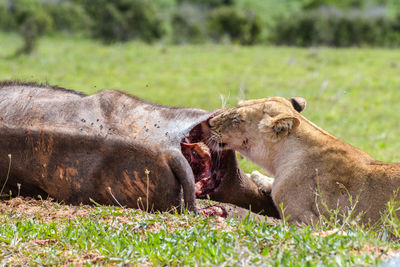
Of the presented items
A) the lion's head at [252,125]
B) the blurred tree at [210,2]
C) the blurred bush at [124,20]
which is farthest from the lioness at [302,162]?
the blurred tree at [210,2]

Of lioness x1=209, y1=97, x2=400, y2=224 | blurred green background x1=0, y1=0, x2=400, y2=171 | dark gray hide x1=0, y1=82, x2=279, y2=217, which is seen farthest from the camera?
blurred green background x1=0, y1=0, x2=400, y2=171

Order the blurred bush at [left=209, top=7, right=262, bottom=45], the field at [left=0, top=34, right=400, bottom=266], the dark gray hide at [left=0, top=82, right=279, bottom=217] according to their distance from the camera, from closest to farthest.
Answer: the field at [left=0, top=34, right=400, bottom=266] < the dark gray hide at [left=0, top=82, right=279, bottom=217] < the blurred bush at [left=209, top=7, right=262, bottom=45]

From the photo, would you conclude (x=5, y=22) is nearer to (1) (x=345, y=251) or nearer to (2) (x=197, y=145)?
(2) (x=197, y=145)

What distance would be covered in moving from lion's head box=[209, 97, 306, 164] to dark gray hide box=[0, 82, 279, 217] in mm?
383

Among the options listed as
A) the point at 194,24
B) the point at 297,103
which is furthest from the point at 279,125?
the point at 194,24

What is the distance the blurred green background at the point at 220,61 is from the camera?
13.1m

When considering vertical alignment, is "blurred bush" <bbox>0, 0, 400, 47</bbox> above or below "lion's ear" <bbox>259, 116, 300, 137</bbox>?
below

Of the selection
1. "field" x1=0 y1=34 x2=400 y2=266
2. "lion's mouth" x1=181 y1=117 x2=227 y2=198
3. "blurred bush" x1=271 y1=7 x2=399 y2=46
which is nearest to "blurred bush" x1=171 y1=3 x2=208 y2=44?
"blurred bush" x1=271 y1=7 x2=399 y2=46

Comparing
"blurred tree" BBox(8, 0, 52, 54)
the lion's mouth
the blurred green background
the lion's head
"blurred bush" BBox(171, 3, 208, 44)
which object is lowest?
"blurred bush" BBox(171, 3, 208, 44)

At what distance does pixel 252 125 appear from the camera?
18.6ft

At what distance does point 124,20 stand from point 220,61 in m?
9.46

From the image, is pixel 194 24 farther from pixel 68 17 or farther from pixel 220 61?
pixel 220 61

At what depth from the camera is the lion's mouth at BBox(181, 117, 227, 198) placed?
17.6 feet

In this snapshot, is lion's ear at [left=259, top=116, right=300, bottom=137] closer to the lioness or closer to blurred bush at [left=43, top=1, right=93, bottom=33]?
the lioness
